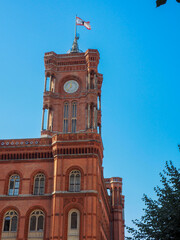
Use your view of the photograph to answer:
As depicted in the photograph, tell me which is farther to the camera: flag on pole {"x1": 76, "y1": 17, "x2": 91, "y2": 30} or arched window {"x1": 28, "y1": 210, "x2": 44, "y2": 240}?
flag on pole {"x1": 76, "y1": 17, "x2": 91, "y2": 30}

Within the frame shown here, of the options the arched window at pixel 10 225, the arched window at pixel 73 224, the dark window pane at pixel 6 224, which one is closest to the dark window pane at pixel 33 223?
the arched window at pixel 10 225

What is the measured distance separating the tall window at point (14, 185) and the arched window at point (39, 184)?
2.06 metres

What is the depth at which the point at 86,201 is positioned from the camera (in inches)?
1380

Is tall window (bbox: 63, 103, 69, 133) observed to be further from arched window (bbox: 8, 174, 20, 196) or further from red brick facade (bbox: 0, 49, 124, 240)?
arched window (bbox: 8, 174, 20, 196)

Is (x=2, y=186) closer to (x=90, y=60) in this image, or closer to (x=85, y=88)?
(x=85, y=88)

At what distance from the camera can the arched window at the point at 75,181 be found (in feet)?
119

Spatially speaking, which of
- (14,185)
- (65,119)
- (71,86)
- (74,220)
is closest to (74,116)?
(65,119)

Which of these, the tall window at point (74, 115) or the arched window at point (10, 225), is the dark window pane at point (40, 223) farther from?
the tall window at point (74, 115)

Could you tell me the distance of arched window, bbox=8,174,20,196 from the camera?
37.6m

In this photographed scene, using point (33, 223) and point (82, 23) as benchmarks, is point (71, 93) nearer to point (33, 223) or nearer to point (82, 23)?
point (82, 23)

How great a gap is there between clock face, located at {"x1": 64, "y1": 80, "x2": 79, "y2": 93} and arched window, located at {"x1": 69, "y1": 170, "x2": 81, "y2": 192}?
19.5 metres

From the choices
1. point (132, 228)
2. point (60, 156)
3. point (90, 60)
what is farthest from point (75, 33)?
point (132, 228)

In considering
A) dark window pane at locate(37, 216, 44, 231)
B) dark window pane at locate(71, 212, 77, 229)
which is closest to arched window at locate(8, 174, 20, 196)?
dark window pane at locate(37, 216, 44, 231)

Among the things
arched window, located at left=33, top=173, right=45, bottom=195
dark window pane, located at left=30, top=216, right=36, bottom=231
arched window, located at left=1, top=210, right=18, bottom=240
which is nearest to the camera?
arched window, located at left=1, top=210, right=18, bottom=240
